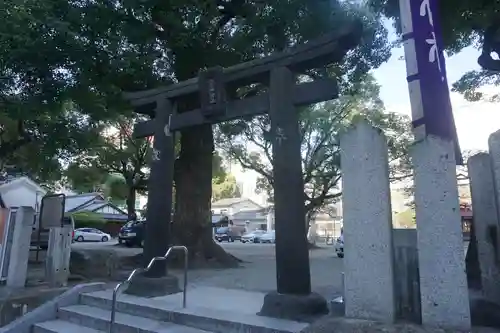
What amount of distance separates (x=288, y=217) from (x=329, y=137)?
19.6 meters

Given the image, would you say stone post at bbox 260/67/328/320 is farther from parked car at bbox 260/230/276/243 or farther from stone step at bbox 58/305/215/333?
parked car at bbox 260/230/276/243

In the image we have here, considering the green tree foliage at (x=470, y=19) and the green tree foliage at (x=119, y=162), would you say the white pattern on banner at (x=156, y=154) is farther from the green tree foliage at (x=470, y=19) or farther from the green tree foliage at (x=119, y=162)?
the green tree foliage at (x=119, y=162)

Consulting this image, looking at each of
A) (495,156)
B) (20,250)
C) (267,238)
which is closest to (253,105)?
(495,156)

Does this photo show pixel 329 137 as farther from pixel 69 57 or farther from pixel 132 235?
pixel 69 57

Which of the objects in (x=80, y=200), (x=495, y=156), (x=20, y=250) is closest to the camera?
(x=495, y=156)

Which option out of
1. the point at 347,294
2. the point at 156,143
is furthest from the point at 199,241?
the point at 347,294

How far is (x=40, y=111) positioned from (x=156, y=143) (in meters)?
4.31

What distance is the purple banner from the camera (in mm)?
4172

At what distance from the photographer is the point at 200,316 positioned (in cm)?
487

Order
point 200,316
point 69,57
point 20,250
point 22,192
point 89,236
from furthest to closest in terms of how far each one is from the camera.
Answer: point 89,236
point 22,192
point 69,57
point 20,250
point 200,316

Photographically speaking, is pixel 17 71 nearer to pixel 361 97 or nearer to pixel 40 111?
pixel 40 111

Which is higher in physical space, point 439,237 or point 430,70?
point 430,70

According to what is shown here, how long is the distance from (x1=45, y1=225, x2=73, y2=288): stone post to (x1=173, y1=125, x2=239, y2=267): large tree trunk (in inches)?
137

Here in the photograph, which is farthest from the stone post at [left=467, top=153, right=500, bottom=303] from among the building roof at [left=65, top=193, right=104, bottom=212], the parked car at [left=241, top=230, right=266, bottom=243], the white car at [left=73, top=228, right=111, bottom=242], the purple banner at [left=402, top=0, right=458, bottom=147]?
the building roof at [left=65, top=193, right=104, bottom=212]
